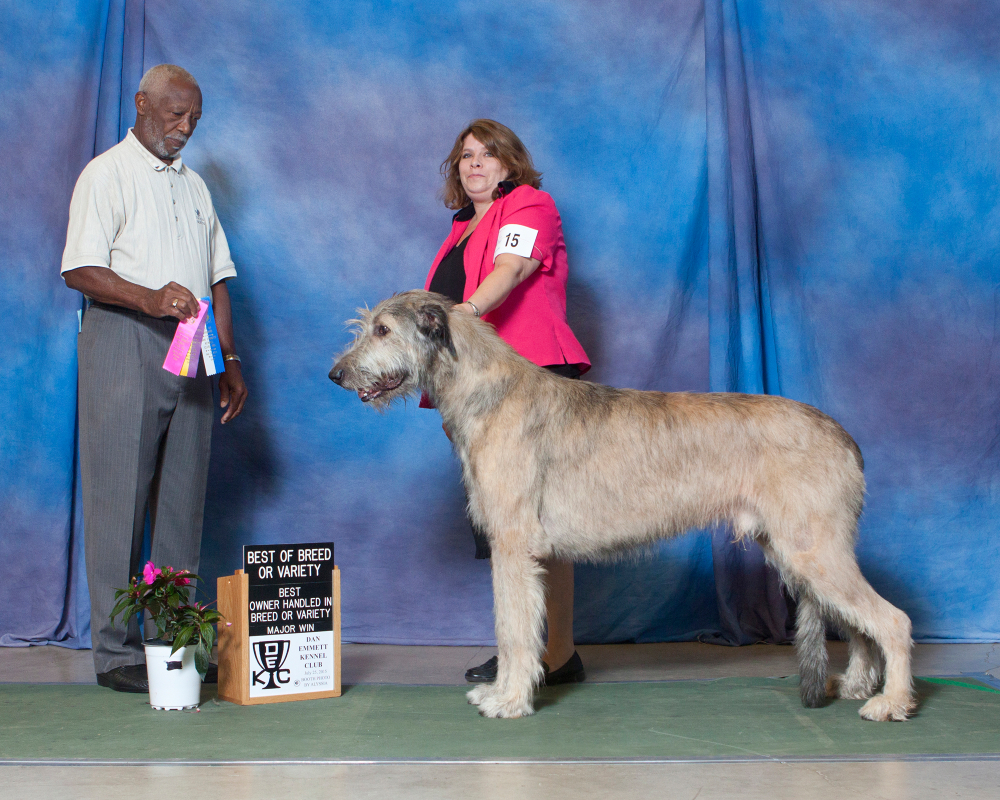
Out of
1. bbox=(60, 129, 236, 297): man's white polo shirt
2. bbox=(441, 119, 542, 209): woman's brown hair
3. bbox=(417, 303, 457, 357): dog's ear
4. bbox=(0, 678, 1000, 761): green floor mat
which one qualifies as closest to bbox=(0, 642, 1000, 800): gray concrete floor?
bbox=(0, 678, 1000, 761): green floor mat

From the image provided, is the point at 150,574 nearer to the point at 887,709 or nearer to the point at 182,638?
the point at 182,638

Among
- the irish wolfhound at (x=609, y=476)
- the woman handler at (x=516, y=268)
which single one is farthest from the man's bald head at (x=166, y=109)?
the irish wolfhound at (x=609, y=476)

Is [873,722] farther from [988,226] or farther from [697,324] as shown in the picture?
[988,226]

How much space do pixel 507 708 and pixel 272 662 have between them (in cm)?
95

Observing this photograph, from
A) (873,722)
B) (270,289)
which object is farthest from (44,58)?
(873,722)

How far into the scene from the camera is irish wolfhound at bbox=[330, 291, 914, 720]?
316cm

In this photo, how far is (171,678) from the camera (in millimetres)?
3312

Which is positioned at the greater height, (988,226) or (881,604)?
(988,226)

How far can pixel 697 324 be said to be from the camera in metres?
4.85

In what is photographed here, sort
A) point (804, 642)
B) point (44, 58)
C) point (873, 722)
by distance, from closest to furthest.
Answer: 1. point (873, 722)
2. point (804, 642)
3. point (44, 58)

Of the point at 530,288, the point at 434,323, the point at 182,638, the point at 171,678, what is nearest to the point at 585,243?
the point at 530,288

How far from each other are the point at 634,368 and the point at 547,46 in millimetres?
1803

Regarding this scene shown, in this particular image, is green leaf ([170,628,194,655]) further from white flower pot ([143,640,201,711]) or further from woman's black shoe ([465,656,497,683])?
woman's black shoe ([465,656,497,683])

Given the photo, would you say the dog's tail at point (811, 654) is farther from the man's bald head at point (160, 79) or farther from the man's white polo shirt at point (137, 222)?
the man's bald head at point (160, 79)
